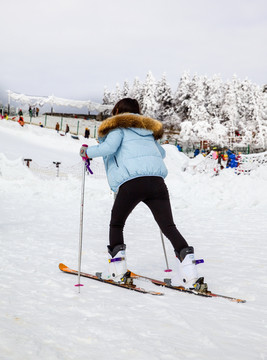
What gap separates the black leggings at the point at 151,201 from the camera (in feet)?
10.4

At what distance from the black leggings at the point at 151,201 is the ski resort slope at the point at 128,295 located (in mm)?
501

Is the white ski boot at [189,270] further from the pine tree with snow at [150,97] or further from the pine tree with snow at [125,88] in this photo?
the pine tree with snow at [125,88]

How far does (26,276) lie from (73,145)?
A: 102 ft

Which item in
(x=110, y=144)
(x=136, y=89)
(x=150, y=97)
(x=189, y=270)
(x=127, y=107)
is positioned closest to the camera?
(x=189, y=270)

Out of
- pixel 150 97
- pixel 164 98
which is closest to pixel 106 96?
pixel 164 98

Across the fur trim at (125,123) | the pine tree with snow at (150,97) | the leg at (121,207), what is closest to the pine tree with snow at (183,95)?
the pine tree with snow at (150,97)

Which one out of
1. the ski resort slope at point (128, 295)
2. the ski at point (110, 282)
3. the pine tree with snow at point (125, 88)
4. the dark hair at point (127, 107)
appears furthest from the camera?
the pine tree with snow at point (125, 88)

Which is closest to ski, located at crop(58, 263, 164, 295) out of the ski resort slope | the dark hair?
the ski resort slope

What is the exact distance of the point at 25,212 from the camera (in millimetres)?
8695

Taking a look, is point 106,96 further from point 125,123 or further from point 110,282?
point 110,282

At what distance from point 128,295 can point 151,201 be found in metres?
0.84

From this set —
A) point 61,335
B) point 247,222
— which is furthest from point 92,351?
point 247,222

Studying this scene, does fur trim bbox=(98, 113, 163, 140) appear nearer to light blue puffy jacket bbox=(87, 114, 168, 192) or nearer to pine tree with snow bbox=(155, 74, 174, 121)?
light blue puffy jacket bbox=(87, 114, 168, 192)

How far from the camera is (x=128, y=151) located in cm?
326
